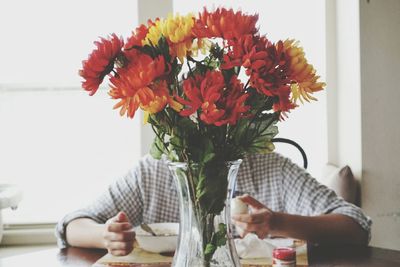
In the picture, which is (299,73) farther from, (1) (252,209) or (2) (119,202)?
(2) (119,202)

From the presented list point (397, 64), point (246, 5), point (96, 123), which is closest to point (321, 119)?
point (397, 64)

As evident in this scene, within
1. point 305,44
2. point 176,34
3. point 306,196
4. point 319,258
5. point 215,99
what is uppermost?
point 305,44

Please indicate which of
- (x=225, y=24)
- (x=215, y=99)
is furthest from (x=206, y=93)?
(x=225, y=24)

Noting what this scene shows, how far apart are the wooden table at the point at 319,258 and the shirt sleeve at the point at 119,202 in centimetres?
29

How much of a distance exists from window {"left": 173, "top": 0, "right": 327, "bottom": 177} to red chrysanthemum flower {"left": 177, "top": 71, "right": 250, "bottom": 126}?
2.20m

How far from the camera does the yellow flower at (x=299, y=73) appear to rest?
95 centimetres

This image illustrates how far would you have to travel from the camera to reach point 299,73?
956 mm

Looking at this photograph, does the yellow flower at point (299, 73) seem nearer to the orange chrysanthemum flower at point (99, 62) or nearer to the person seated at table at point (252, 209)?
the orange chrysanthemum flower at point (99, 62)

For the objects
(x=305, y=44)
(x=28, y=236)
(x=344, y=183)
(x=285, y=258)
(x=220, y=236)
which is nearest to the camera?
(x=220, y=236)

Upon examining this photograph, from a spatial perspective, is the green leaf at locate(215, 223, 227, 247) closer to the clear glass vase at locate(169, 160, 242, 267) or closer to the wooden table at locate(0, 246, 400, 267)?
the clear glass vase at locate(169, 160, 242, 267)

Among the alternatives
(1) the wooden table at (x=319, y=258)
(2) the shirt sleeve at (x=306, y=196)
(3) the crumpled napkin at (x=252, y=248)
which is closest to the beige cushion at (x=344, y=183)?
(2) the shirt sleeve at (x=306, y=196)

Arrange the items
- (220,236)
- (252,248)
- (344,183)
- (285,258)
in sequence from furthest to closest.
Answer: (344,183) → (252,248) → (285,258) → (220,236)

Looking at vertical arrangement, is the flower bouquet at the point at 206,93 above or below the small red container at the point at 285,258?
above

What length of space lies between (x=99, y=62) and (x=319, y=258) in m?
0.88
